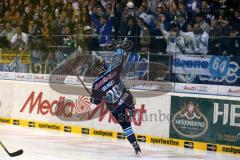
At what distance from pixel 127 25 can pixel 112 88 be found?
3071 mm

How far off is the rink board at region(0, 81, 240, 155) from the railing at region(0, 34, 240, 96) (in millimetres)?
327

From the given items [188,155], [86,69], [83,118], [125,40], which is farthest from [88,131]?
[188,155]

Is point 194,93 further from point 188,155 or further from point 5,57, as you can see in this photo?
point 5,57

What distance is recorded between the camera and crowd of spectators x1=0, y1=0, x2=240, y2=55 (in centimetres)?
1294

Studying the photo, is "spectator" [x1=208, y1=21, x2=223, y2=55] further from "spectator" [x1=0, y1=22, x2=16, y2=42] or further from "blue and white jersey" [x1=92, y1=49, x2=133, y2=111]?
"spectator" [x1=0, y1=22, x2=16, y2=42]

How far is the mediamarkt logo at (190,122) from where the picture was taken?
13.2 metres

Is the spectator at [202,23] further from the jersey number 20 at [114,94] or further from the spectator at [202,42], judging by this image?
the jersey number 20 at [114,94]

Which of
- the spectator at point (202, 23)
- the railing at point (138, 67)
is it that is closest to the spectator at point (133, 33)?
the railing at point (138, 67)

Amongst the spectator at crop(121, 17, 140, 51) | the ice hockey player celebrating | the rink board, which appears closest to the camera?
the ice hockey player celebrating

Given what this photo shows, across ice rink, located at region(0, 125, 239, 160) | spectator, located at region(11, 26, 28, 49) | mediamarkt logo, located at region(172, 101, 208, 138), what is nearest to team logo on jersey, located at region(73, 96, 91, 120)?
Result: ice rink, located at region(0, 125, 239, 160)

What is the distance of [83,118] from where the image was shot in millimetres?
15320

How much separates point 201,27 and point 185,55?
0.92 m

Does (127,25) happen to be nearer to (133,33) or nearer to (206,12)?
(133,33)

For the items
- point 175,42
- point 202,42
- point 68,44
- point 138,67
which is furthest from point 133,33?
point 202,42
